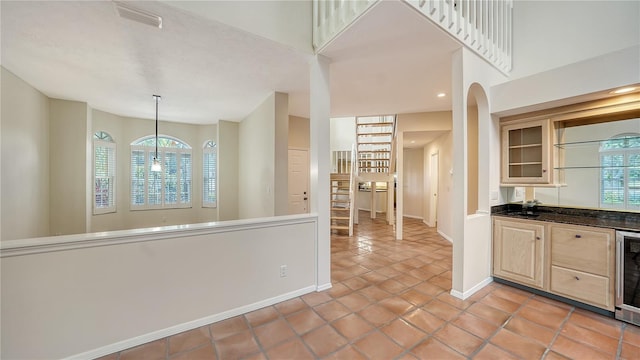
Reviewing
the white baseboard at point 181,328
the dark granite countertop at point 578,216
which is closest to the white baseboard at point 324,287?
the white baseboard at point 181,328

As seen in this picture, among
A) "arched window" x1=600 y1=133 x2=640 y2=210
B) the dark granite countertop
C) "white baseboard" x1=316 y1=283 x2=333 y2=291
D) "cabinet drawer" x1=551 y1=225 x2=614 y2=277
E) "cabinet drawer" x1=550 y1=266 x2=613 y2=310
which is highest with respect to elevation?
"arched window" x1=600 y1=133 x2=640 y2=210

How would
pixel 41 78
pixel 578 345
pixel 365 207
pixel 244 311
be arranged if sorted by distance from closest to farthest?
pixel 578 345 < pixel 244 311 < pixel 41 78 < pixel 365 207

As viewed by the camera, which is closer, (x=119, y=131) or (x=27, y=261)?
(x=27, y=261)

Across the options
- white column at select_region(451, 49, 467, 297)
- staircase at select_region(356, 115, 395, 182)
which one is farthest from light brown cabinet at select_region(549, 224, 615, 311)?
staircase at select_region(356, 115, 395, 182)

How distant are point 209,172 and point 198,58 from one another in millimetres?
4416

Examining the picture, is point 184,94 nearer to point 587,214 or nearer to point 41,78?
point 41,78

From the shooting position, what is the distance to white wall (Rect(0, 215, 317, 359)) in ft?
5.04

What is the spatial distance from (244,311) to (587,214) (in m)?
4.01

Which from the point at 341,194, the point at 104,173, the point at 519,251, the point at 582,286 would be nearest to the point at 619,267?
the point at 582,286

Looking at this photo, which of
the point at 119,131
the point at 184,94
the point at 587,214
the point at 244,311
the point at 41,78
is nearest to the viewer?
the point at 244,311

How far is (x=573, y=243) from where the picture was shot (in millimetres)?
2373

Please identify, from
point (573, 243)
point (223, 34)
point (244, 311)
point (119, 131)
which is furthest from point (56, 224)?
point (573, 243)

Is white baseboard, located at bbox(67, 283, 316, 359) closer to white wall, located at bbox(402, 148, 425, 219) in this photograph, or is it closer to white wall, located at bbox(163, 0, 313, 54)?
white wall, located at bbox(163, 0, 313, 54)

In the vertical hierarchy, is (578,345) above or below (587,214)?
below
